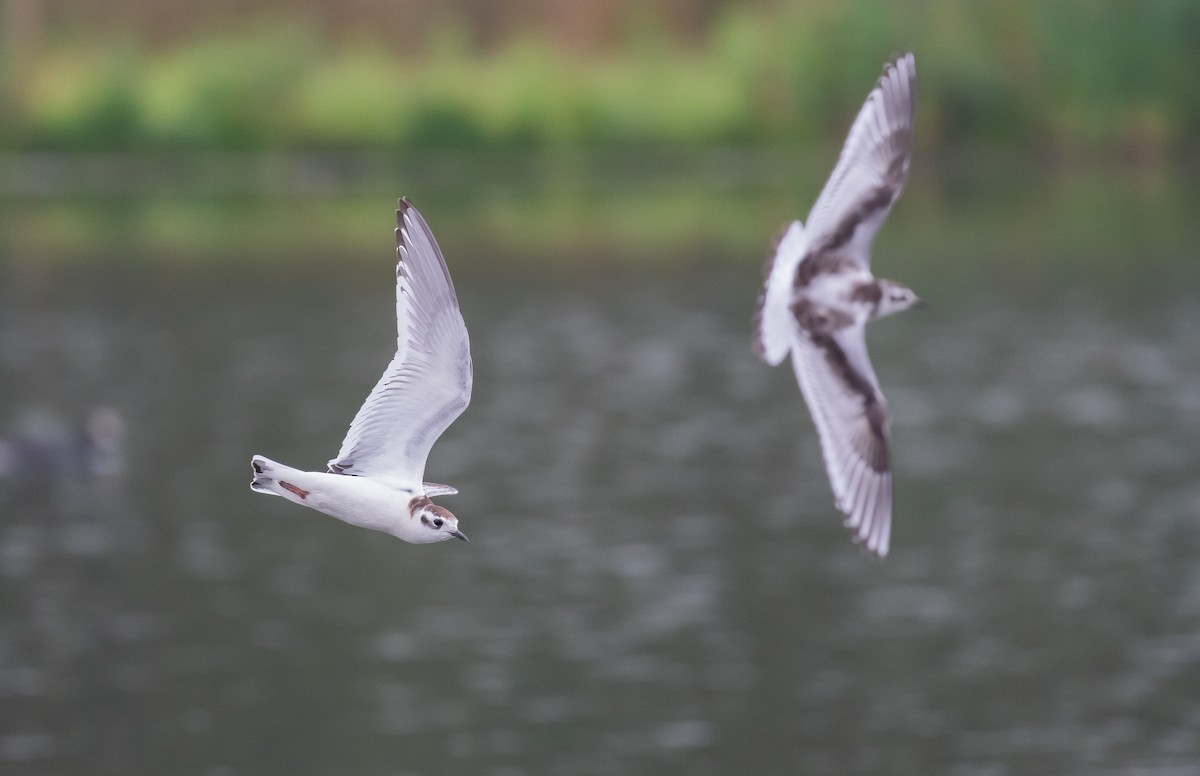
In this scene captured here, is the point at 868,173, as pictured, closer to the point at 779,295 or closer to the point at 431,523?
the point at 779,295

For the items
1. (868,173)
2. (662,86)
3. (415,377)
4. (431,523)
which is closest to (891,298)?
(868,173)

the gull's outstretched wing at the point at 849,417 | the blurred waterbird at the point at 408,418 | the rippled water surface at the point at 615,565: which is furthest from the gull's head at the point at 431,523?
the rippled water surface at the point at 615,565

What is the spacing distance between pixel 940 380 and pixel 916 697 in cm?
1836

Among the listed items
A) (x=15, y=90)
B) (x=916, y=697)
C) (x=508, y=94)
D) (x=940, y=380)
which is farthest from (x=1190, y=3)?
(x=916, y=697)

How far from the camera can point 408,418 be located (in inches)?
281

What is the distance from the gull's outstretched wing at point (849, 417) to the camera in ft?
27.7

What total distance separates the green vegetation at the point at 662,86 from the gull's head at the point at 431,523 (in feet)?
183

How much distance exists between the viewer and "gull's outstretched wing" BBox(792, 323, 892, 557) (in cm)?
844

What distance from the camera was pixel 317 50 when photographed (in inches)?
→ 2923

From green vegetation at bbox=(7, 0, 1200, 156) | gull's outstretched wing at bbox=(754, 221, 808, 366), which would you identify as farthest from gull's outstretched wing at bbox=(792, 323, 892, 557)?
green vegetation at bbox=(7, 0, 1200, 156)

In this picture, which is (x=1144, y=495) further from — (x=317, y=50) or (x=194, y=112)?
(x=317, y=50)

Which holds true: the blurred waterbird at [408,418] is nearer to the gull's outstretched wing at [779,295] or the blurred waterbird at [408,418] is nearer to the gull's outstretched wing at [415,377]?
the gull's outstretched wing at [415,377]

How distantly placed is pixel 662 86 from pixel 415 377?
6431 centimetres

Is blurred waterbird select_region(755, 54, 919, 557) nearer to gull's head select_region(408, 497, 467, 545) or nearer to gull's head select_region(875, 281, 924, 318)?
gull's head select_region(875, 281, 924, 318)
